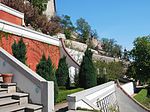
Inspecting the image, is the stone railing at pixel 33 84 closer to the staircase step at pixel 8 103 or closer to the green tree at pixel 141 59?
the staircase step at pixel 8 103

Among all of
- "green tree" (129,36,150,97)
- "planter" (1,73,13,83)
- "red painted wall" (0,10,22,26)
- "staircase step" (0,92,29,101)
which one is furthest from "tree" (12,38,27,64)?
"green tree" (129,36,150,97)

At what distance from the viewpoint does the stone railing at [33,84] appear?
7446mm

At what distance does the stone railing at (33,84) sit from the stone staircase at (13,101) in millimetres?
179

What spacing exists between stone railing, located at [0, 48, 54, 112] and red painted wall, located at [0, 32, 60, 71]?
3977 millimetres

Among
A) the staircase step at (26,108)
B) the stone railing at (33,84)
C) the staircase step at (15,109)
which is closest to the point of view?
the staircase step at (15,109)

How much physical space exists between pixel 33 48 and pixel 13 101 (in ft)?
25.7

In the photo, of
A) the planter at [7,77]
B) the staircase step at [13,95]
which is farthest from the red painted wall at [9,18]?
the staircase step at [13,95]

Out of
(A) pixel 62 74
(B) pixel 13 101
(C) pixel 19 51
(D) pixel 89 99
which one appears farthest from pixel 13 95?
(A) pixel 62 74

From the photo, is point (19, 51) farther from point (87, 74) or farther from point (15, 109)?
point (87, 74)

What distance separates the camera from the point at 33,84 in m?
7.67

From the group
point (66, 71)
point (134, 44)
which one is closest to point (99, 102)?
point (66, 71)

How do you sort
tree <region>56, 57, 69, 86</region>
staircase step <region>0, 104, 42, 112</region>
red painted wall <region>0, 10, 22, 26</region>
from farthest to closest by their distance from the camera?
red painted wall <region>0, 10, 22, 26</region>, tree <region>56, 57, 69, 86</region>, staircase step <region>0, 104, 42, 112</region>

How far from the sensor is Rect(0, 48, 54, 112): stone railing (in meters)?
7.45

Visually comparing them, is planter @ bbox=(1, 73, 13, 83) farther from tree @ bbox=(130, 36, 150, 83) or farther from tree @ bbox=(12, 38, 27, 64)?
tree @ bbox=(130, 36, 150, 83)
